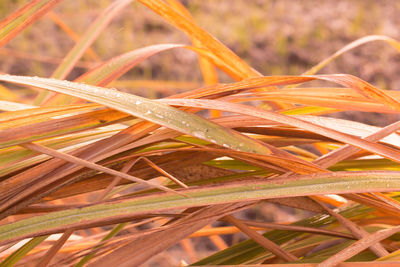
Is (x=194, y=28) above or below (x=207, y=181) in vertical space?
above

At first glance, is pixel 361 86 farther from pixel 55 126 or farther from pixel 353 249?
pixel 55 126

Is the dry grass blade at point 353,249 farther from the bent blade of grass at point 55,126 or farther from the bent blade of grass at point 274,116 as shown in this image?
the bent blade of grass at point 55,126

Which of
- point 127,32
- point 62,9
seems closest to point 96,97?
point 127,32

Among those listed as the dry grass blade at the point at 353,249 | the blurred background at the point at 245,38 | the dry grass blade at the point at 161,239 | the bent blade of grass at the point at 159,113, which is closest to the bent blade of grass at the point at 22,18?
the bent blade of grass at the point at 159,113

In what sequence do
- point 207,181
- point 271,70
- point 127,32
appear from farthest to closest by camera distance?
1. point 127,32
2. point 271,70
3. point 207,181

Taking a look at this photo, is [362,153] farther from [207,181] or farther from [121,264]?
[121,264]

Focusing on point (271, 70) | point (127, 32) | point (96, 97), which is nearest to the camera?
point (96, 97)

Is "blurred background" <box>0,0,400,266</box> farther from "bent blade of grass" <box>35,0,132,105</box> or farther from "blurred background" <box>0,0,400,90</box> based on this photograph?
"bent blade of grass" <box>35,0,132,105</box>
